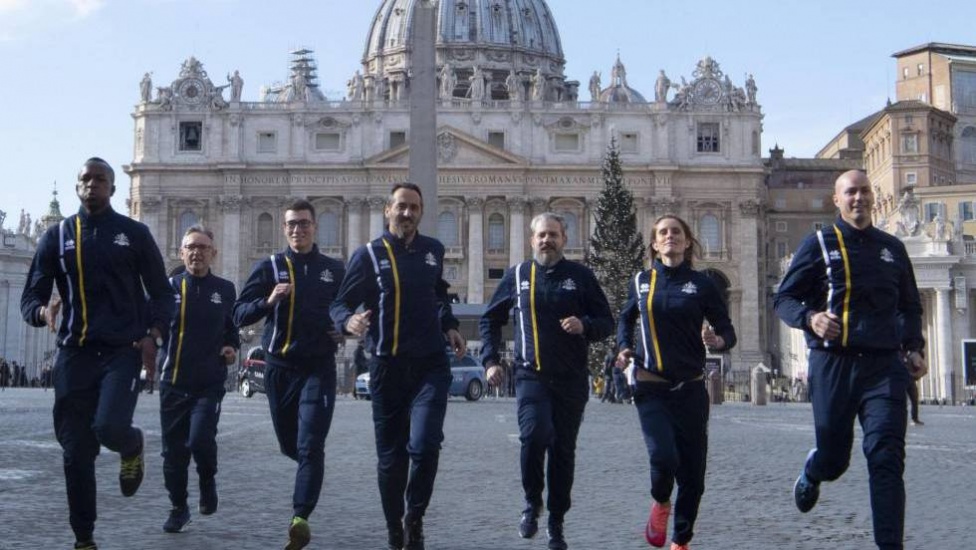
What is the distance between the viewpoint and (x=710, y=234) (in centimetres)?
8538

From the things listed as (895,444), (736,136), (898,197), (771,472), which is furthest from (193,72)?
(895,444)

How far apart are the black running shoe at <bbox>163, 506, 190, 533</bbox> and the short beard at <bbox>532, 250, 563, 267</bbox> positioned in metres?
2.47

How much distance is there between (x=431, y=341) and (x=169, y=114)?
3147 inches

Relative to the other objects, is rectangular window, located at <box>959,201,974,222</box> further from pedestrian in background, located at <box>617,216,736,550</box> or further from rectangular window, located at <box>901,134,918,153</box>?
pedestrian in background, located at <box>617,216,736,550</box>

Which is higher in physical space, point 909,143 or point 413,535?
point 909,143

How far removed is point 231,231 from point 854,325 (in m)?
79.0

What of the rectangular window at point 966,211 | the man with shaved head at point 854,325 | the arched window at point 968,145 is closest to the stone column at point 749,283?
the arched window at point 968,145

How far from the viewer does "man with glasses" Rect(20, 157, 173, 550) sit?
298 inches

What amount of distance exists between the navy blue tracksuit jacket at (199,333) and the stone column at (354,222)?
246 ft

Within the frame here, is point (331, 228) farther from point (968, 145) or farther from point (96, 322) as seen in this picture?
Answer: point (96, 322)

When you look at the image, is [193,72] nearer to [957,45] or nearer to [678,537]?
[957,45]

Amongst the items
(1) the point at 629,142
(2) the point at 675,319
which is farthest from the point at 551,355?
(1) the point at 629,142

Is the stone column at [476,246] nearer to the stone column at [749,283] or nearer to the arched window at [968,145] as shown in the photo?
the stone column at [749,283]

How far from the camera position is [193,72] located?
86.8 meters
